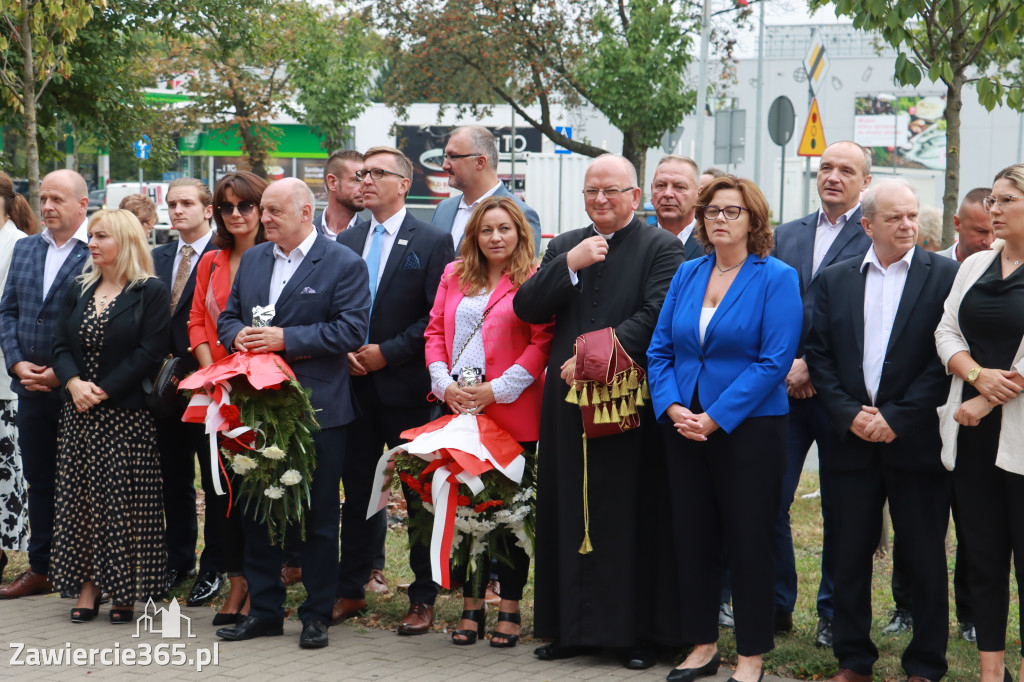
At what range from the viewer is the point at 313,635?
221 inches

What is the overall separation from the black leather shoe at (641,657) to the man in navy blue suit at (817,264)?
0.80 meters

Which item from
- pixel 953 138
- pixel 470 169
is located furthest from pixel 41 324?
pixel 953 138

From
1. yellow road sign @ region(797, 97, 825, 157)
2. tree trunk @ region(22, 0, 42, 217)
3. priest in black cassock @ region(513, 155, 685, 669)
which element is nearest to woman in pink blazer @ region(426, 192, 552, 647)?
priest in black cassock @ region(513, 155, 685, 669)

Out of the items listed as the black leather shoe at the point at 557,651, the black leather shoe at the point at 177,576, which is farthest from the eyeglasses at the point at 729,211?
the black leather shoe at the point at 177,576

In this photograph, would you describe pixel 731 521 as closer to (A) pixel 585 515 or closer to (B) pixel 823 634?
(A) pixel 585 515

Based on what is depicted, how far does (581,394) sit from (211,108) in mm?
26122

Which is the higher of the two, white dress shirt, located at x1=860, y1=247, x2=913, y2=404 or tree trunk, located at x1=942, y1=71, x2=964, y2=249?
tree trunk, located at x1=942, y1=71, x2=964, y2=249

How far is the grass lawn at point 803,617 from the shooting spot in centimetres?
519

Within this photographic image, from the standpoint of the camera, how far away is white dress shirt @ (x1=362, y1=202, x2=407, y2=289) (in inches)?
245

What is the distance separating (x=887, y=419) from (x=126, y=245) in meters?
4.10

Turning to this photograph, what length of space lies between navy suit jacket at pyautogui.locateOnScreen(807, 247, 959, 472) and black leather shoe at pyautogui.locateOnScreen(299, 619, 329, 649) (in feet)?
8.82

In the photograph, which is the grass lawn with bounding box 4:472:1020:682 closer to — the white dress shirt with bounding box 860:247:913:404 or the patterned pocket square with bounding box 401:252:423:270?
the white dress shirt with bounding box 860:247:913:404

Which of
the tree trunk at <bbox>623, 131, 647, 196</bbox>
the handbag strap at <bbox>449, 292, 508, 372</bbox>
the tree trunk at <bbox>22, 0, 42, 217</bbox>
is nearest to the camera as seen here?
the handbag strap at <bbox>449, 292, 508, 372</bbox>

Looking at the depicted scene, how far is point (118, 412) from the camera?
6086 mm
